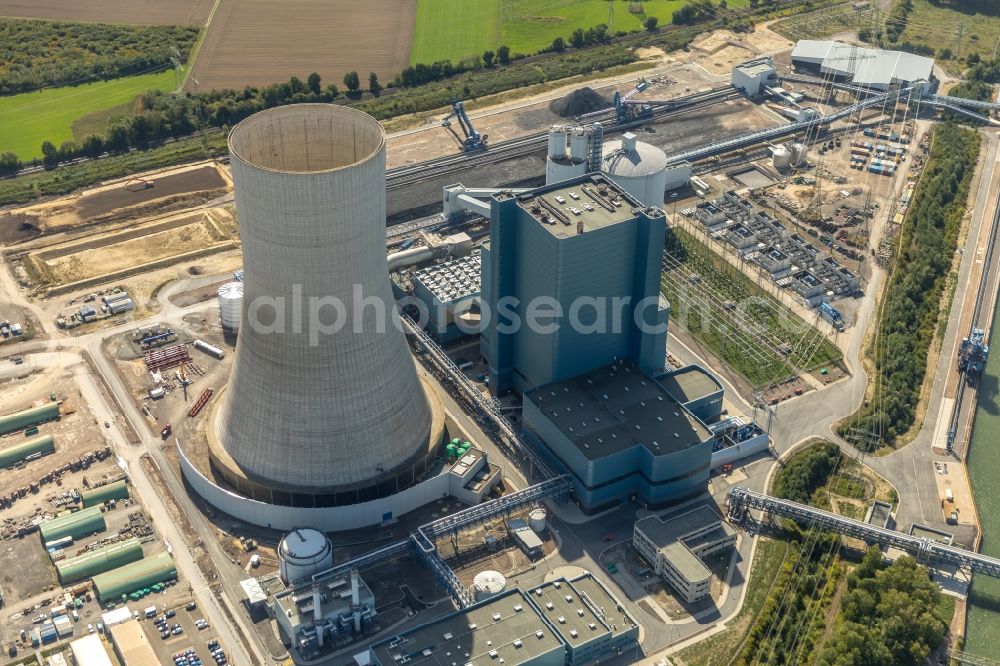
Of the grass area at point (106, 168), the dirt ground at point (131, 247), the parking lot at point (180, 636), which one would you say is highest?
the grass area at point (106, 168)

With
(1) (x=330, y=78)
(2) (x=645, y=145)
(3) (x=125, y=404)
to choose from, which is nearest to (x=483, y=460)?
(3) (x=125, y=404)

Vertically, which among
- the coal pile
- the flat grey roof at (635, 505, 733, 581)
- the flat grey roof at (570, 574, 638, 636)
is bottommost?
the flat grey roof at (570, 574, 638, 636)

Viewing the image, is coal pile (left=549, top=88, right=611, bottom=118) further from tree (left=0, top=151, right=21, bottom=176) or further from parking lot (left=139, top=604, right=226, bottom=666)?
parking lot (left=139, top=604, right=226, bottom=666)

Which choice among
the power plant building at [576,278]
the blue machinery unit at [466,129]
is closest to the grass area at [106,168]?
the blue machinery unit at [466,129]

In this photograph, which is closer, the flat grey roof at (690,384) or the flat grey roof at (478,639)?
the flat grey roof at (478,639)

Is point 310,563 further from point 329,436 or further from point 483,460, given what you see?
point 483,460

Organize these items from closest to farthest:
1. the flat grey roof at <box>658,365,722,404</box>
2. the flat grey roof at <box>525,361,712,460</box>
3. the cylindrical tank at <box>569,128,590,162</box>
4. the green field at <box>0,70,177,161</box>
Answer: the flat grey roof at <box>525,361,712,460</box> < the flat grey roof at <box>658,365,722,404</box> < the cylindrical tank at <box>569,128,590,162</box> < the green field at <box>0,70,177,161</box>

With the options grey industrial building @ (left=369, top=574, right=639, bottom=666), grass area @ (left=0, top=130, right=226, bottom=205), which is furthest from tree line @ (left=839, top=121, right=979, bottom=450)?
grass area @ (left=0, top=130, right=226, bottom=205)

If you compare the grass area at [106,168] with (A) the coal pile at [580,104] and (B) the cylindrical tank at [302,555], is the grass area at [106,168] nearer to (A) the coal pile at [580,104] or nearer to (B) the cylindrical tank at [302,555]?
(A) the coal pile at [580,104]

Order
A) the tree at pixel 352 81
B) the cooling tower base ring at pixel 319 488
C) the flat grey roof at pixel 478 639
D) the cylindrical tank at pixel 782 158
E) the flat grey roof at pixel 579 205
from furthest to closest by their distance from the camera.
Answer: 1. the tree at pixel 352 81
2. the cylindrical tank at pixel 782 158
3. the flat grey roof at pixel 579 205
4. the cooling tower base ring at pixel 319 488
5. the flat grey roof at pixel 478 639
